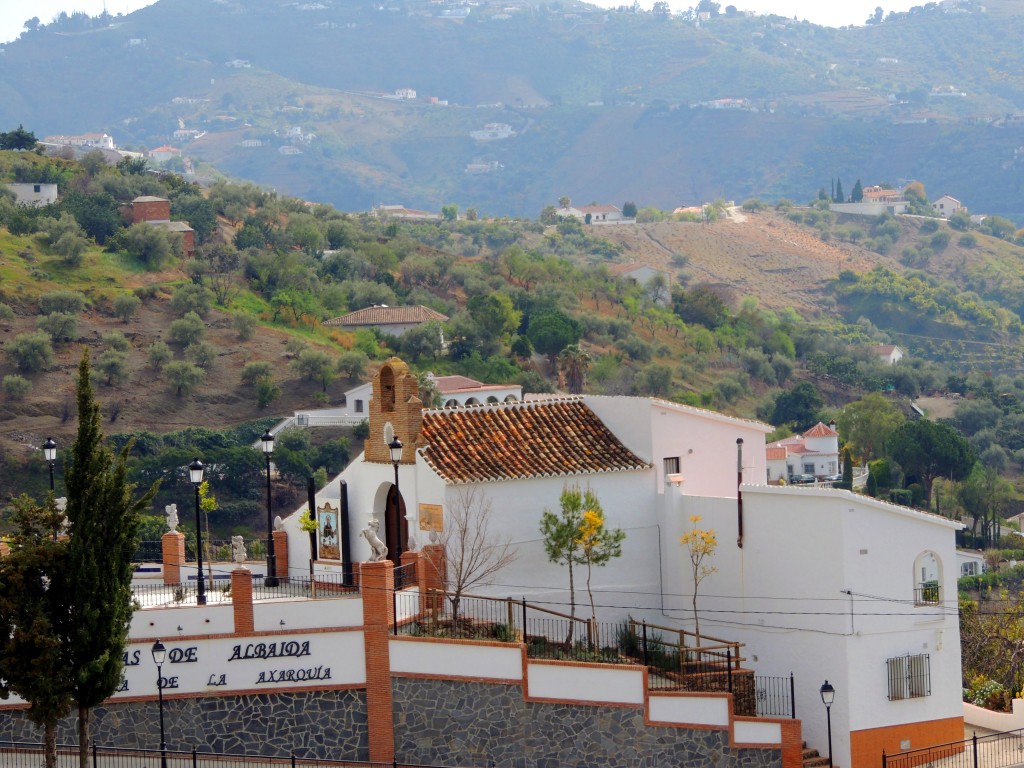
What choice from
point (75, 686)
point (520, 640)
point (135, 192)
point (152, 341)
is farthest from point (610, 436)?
point (135, 192)

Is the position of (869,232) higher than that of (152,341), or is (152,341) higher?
(869,232)

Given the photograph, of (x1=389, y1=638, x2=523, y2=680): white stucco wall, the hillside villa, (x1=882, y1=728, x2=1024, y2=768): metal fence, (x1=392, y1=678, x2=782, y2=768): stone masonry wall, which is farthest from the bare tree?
(x1=882, y1=728, x2=1024, y2=768): metal fence

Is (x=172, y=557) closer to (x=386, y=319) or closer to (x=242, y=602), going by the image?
(x=242, y=602)

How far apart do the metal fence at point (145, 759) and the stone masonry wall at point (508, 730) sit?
1.84 feet

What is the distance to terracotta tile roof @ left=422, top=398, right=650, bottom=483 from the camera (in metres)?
27.7

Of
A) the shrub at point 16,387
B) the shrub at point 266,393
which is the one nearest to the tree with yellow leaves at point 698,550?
the shrub at point 16,387

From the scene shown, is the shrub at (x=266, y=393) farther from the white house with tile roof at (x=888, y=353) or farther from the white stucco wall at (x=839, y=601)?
the white house with tile roof at (x=888, y=353)

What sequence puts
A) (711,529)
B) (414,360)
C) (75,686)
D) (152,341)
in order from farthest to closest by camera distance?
1. (414,360)
2. (152,341)
3. (711,529)
4. (75,686)

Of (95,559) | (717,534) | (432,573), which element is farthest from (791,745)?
(95,559)

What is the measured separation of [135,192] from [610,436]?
74.7 meters

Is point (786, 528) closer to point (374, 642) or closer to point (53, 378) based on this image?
point (374, 642)

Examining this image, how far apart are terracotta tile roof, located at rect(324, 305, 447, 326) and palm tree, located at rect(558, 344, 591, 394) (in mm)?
7522

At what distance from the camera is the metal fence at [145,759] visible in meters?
23.2

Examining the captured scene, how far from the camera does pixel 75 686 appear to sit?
2086 centimetres
